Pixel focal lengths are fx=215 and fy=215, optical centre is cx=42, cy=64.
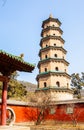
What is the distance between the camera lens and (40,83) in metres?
29.8

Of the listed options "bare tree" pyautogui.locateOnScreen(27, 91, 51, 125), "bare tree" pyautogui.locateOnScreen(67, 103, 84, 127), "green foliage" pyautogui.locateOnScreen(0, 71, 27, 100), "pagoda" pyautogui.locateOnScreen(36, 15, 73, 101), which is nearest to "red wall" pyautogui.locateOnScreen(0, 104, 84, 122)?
"bare tree" pyautogui.locateOnScreen(67, 103, 84, 127)

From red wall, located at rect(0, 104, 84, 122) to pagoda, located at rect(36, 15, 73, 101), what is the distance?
1.93 meters

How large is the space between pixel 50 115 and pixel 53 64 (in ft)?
22.8

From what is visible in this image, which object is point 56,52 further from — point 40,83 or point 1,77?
point 1,77

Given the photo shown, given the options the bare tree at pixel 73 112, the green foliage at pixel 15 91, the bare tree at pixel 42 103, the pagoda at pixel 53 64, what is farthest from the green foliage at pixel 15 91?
the bare tree at pixel 73 112

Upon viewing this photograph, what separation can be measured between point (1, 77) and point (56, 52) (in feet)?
73.8

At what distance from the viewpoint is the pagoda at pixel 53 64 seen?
2880 cm

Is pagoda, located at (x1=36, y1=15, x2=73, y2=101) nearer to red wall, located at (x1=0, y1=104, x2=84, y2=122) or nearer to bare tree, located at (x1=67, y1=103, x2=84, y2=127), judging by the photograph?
red wall, located at (x1=0, y1=104, x2=84, y2=122)

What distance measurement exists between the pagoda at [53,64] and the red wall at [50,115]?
1928 millimetres

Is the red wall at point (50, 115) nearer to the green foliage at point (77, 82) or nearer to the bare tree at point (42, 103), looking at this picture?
the bare tree at point (42, 103)

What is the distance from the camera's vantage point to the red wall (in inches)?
965

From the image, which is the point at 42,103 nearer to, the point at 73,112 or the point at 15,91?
the point at 73,112

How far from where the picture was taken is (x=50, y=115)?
1064 inches

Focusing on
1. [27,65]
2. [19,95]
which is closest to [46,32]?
[19,95]
